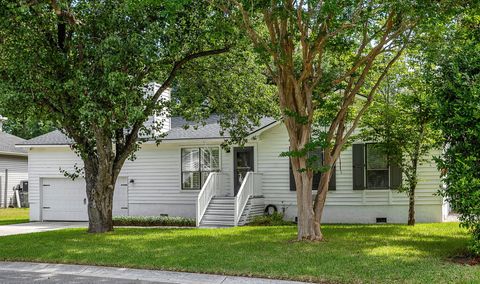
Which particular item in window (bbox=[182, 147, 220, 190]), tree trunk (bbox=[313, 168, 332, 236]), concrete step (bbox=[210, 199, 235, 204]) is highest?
window (bbox=[182, 147, 220, 190])

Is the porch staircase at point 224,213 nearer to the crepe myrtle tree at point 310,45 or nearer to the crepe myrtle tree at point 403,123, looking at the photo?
the crepe myrtle tree at point 403,123

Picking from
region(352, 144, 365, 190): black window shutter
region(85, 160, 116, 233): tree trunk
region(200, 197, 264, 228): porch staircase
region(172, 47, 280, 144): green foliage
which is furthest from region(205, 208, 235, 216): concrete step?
region(352, 144, 365, 190): black window shutter

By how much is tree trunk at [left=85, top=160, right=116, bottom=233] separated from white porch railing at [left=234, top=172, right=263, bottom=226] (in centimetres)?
451

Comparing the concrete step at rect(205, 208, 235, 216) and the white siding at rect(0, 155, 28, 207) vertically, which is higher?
the white siding at rect(0, 155, 28, 207)

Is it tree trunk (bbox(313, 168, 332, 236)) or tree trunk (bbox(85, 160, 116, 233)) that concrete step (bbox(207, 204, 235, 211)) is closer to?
tree trunk (bbox(85, 160, 116, 233))

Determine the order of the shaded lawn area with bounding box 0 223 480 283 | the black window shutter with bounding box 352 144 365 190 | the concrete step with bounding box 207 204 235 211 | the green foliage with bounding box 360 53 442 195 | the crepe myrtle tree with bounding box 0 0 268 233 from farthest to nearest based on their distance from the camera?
the black window shutter with bounding box 352 144 365 190, the concrete step with bounding box 207 204 235 211, the green foliage with bounding box 360 53 442 195, the crepe myrtle tree with bounding box 0 0 268 233, the shaded lawn area with bounding box 0 223 480 283

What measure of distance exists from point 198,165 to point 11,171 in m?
16.0

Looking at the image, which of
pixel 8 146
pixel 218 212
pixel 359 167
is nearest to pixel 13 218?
pixel 8 146

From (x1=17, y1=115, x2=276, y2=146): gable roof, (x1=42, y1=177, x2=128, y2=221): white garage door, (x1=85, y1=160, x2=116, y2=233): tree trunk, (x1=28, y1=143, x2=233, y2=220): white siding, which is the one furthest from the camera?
(x1=42, y1=177, x2=128, y2=221): white garage door

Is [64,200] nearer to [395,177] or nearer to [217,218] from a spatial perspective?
[217,218]

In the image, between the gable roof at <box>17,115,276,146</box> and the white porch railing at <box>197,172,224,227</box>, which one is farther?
the gable roof at <box>17,115,276,146</box>

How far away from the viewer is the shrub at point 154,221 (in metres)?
18.5

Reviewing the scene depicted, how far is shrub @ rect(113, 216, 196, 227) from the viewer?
18484 mm

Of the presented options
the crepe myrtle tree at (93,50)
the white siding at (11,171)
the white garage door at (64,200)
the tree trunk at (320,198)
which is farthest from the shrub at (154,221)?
the white siding at (11,171)
